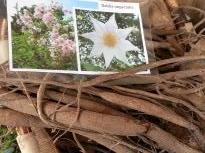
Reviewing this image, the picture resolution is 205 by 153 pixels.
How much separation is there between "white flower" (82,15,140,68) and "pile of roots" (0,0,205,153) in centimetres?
6

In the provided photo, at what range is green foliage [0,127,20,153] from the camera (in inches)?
43.8

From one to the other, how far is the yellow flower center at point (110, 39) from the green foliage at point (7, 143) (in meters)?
0.35

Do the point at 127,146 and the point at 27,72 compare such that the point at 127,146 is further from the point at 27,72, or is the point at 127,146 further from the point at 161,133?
the point at 27,72

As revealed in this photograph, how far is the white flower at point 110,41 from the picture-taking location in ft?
3.44

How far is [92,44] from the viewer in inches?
41.3

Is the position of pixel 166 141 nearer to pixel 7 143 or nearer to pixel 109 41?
pixel 109 41

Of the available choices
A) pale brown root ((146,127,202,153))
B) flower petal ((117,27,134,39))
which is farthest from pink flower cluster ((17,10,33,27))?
pale brown root ((146,127,202,153))

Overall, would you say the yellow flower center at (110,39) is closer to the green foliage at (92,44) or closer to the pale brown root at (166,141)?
the green foliage at (92,44)

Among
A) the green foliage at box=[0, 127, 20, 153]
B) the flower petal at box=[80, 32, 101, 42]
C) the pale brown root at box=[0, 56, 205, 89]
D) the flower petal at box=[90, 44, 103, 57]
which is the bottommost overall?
the green foliage at box=[0, 127, 20, 153]

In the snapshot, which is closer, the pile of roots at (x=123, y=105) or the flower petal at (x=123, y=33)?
the pile of roots at (x=123, y=105)

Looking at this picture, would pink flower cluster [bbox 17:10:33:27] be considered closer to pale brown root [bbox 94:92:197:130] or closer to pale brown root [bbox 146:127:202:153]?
pale brown root [bbox 94:92:197:130]

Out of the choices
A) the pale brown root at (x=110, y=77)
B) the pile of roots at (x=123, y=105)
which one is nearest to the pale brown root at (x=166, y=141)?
the pile of roots at (x=123, y=105)

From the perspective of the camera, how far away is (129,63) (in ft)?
3.47

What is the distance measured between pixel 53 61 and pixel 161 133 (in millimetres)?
320
